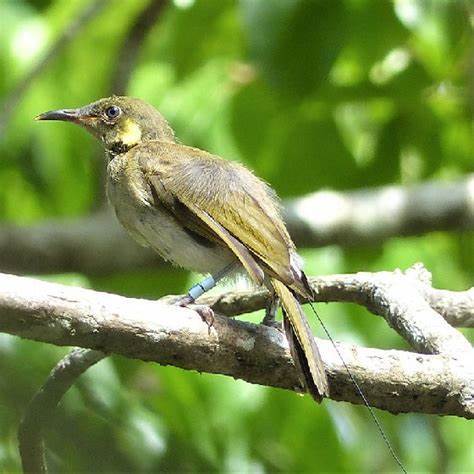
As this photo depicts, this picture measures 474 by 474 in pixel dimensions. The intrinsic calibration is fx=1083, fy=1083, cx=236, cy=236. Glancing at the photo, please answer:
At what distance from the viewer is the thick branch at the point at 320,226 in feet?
18.0

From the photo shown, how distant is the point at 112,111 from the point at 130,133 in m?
0.19

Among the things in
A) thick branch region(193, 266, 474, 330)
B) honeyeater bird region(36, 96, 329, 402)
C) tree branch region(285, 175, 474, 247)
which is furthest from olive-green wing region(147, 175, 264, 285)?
tree branch region(285, 175, 474, 247)

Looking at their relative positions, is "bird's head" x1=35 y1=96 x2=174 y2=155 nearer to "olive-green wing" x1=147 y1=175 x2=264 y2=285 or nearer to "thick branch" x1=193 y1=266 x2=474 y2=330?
"olive-green wing" x1=147 y1=175 x2=264 y2=285

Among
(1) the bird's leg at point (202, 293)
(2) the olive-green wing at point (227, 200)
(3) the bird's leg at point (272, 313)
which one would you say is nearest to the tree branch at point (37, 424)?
(1) the bird's leg at point (202, 293)

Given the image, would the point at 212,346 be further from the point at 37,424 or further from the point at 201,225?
the point at 37,424

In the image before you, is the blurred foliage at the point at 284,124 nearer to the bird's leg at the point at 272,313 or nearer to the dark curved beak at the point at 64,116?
the bird's leg at the point at 272,313

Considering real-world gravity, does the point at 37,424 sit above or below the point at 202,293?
above

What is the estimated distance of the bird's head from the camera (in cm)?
459

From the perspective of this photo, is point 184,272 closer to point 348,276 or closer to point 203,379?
point 203,379

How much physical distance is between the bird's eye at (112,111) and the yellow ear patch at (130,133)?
0.07m

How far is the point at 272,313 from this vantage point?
3.40m

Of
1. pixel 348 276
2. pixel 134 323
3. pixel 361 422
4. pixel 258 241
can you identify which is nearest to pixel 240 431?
pixel 348 276

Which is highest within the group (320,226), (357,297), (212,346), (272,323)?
(212,346)

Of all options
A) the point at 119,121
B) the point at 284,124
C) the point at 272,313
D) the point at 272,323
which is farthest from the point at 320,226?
the point at 272,323
